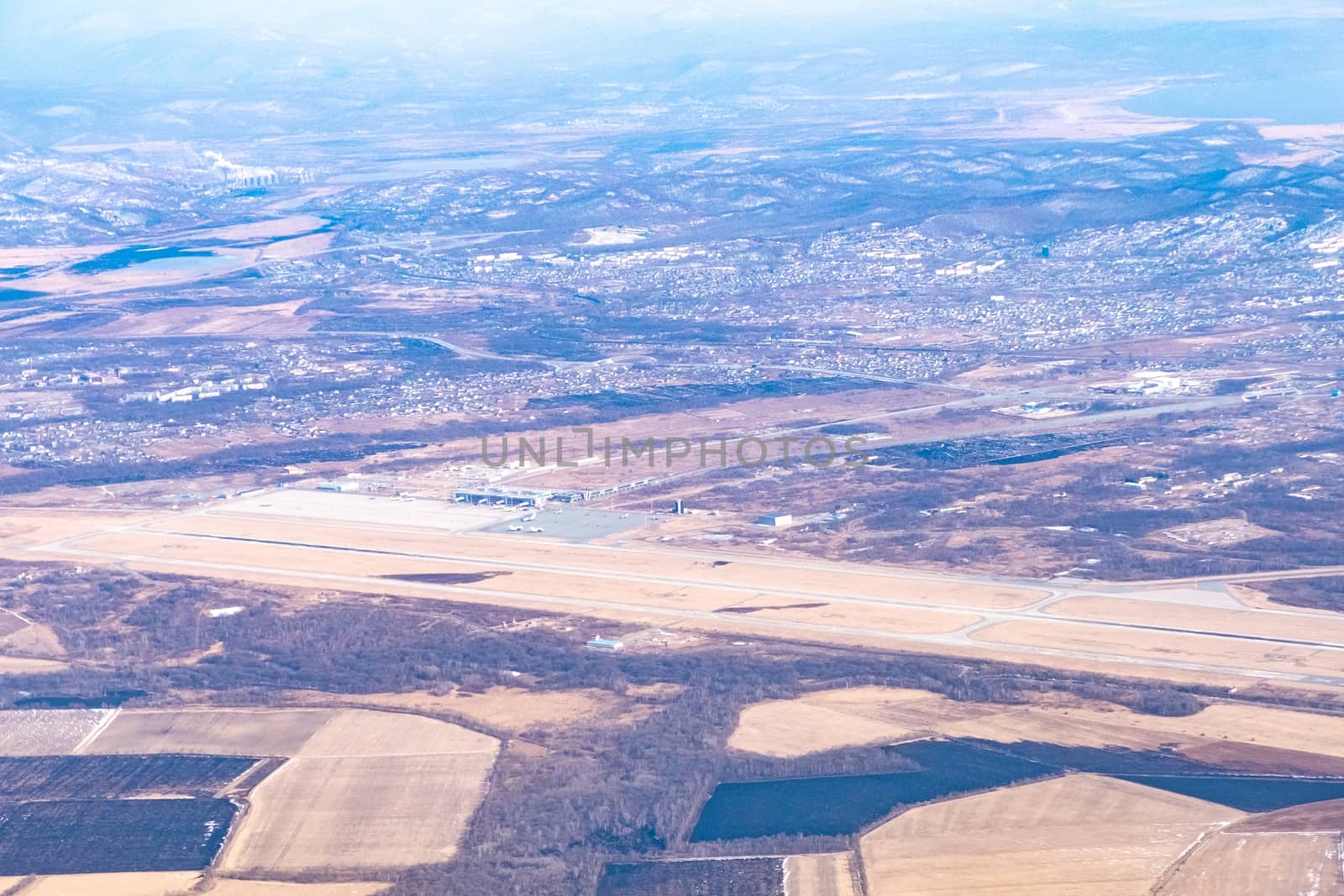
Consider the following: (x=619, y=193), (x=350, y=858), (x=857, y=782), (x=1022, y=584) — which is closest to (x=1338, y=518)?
(x=1022, y=584)

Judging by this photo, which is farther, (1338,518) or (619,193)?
(619,193)

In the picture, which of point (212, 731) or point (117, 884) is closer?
point (117, 884)

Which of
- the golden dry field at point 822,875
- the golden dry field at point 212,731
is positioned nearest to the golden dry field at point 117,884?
the golden dry field at point 212,731

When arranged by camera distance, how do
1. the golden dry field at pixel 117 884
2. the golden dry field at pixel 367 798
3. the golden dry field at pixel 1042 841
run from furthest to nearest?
the golden dry field at pixel 367 798
the golden dry field at pixel 117 884
the golden dry field at pixel 1042 841

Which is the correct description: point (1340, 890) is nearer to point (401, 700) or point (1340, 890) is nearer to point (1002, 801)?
point (1002, 801)

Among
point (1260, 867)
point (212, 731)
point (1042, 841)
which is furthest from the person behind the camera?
point (212, 731)

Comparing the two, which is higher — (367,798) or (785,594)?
(367,798)

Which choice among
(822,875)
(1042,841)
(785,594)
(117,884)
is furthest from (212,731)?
(1042,841)

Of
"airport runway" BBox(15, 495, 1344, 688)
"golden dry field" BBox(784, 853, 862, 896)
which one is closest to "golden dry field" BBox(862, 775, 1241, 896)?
"golden dry field" BBox(784, 853, 862, 896)

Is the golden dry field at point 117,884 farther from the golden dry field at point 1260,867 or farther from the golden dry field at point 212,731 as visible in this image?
the golden dry field at point 1260,867

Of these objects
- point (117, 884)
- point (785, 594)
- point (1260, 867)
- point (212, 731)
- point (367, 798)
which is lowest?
point (785, 594)

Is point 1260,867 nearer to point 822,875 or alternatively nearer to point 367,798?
point 822,875
